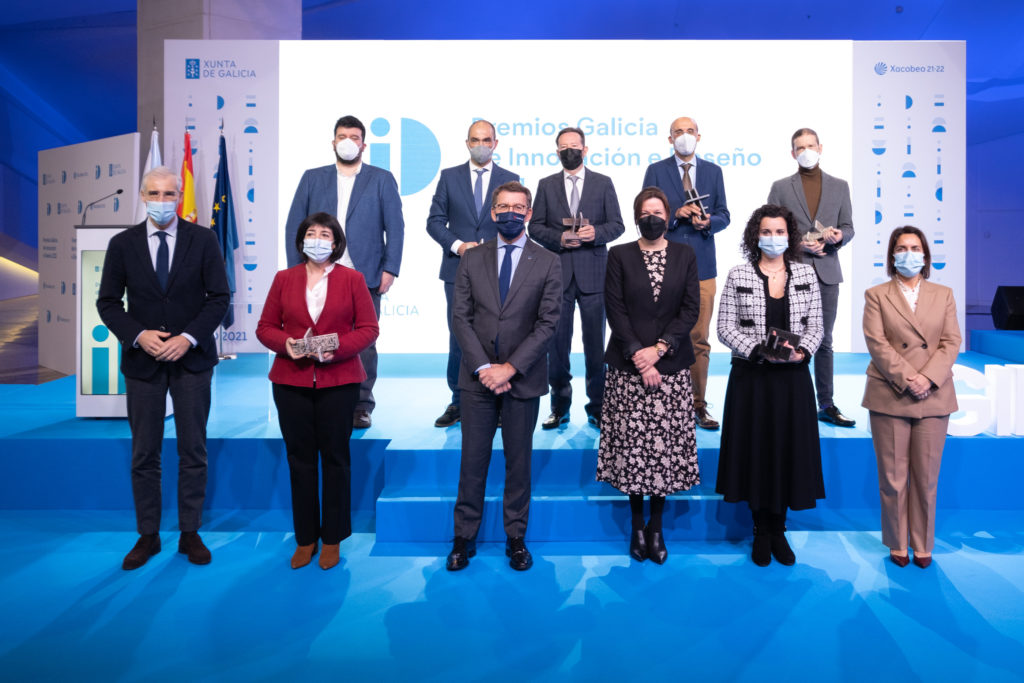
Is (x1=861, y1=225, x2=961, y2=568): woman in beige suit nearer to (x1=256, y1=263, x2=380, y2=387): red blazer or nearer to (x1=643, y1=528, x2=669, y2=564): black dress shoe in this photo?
(x1=643, y1=528, x2=669, y2=564): black dress shoe

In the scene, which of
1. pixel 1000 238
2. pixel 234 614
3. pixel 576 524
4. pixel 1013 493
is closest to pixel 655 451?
pixel 576 524

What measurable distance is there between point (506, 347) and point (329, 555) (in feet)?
3.80

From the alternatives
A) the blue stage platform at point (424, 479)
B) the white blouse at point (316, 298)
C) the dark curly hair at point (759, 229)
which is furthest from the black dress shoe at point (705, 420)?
the white blouse at point (316, 298)

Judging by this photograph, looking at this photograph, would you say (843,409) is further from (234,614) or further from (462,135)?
(462,135)

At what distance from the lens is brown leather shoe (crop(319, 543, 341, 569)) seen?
115 inches

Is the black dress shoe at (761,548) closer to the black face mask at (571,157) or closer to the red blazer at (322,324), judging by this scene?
the red blazer at (322,324)

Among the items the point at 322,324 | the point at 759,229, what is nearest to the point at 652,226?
the point at 759,229

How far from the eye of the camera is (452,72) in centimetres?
648

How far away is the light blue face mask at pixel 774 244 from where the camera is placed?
2953mm

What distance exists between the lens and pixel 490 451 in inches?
114

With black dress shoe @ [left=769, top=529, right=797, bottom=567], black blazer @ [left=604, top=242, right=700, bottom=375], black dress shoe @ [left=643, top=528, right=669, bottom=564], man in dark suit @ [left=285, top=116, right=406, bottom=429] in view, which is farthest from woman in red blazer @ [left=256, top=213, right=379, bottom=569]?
black dress shoe @ [left=769, top=529, right=797, bottom=567]

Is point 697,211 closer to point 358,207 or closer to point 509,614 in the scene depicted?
point 358,207

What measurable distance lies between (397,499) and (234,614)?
892mm

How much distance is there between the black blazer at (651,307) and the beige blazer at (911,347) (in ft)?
2.47
